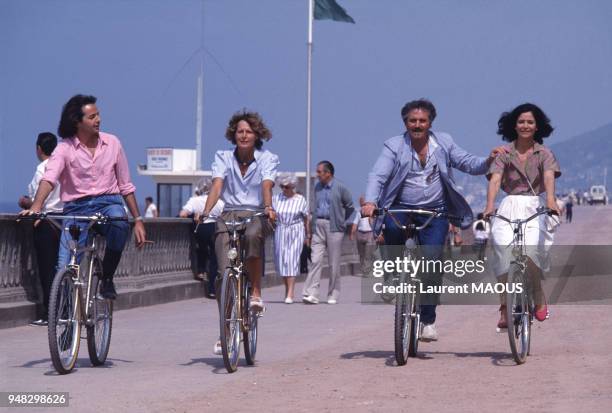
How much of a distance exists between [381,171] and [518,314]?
5.09ft

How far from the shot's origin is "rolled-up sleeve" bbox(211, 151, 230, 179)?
36.8 feet

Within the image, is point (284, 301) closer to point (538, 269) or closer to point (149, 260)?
point (149, 260)

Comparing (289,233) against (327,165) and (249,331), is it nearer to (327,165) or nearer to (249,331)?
(327,165)

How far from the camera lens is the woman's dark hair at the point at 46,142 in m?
15.3

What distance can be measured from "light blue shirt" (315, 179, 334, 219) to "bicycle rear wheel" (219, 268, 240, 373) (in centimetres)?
1035

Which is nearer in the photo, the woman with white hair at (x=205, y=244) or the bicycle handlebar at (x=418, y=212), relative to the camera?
the bicycle handlebar at (x=418, y=212)

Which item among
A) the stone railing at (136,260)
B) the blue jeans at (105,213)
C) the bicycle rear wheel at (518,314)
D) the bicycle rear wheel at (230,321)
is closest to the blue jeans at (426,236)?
the bicycle rear wheel at (518,314)

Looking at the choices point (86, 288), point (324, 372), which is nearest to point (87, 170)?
point (86, 288)

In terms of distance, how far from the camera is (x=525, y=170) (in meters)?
11.6

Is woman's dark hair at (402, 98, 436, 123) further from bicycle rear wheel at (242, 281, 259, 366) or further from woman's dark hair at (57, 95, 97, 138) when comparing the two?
woman's dark hair at (57, 95, 97, 138)

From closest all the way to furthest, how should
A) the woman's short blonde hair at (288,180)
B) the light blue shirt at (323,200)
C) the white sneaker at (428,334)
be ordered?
the white sneaker at (428,334), the woman's short blonde hair at (288,180), the light blue shirt at (323,200)

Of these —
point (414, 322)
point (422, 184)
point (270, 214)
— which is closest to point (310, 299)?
point (422, 184)

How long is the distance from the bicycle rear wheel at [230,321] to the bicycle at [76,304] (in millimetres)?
895

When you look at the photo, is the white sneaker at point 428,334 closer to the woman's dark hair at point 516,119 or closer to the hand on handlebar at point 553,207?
the hand on handlebar at point 553,207
